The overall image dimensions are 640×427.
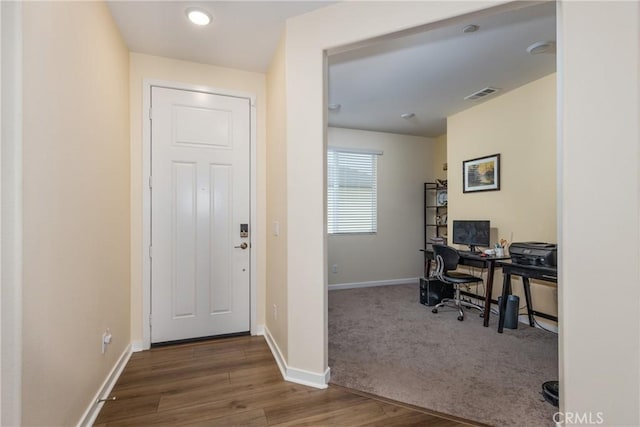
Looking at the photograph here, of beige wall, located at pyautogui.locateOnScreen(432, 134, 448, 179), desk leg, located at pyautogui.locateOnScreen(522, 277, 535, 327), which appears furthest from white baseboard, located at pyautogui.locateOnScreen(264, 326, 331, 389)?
beige wall, located at pyautogui.locateOnScreen(432, 134, 448, 179)

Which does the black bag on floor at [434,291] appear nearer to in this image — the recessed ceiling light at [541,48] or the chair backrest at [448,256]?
the chair backrest at [448,256]

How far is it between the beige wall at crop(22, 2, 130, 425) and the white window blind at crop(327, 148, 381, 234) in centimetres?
312

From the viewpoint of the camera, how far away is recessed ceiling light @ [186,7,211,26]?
204 centimetres

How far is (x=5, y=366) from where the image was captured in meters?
0.99

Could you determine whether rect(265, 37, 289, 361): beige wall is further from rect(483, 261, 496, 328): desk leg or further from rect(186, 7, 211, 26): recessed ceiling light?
rect(483, 261, 496, 328): desk leg

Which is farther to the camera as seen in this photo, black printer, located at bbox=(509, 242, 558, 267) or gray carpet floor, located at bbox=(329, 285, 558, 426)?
black printer, located at bbox=(509, 242, 558, 267)

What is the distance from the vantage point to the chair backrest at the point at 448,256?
3.42 metres

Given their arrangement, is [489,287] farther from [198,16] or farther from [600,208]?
[198,16]

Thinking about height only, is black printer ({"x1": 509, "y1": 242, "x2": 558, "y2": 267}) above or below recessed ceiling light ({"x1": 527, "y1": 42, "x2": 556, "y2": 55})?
below

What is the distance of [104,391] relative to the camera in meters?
1.89

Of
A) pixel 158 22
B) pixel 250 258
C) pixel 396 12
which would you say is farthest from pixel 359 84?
pixel 250 258

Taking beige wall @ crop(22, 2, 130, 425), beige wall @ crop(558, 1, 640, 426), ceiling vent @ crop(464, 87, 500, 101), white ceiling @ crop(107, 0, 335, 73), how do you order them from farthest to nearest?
ceiling vent @ crop(464, 87, 500, 101)
white ceiling @ crop(107, 0, 335, 73)
beige wall @ crop(558, 1, 640, 426)
beige wall @ crop(22, 2, 130, 425)

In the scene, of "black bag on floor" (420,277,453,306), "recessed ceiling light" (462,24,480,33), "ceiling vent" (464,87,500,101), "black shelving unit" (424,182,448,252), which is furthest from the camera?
"black shelving unit" (424,182,448,252)

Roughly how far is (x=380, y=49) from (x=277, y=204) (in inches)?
65.0
